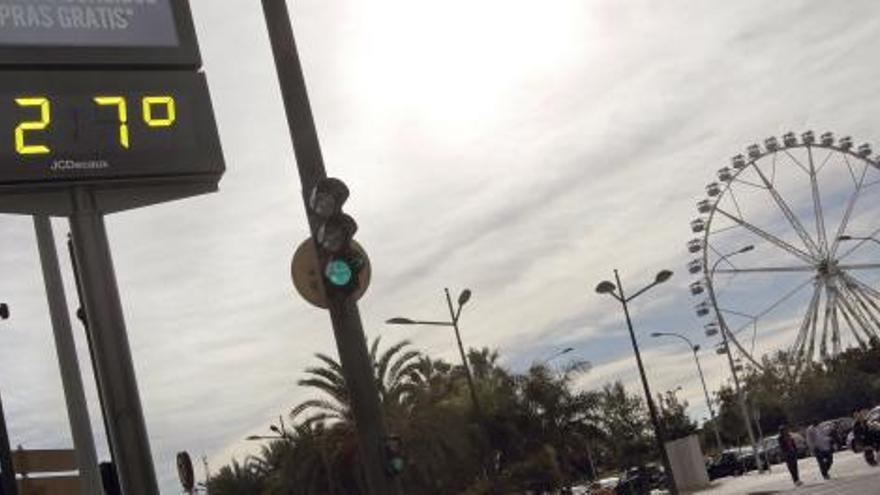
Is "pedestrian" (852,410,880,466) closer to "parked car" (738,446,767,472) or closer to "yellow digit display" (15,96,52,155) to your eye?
"parked car" (738,446,767,472)

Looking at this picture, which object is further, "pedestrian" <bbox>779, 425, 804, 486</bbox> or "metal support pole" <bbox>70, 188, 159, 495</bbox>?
"pedestrian" <bbox>779, 425, 804, 486</bbox>

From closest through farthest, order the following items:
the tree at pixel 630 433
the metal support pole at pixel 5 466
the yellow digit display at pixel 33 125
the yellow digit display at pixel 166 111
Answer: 1. the yellow digit display at pixel 33 125
2. the yellow digit display at pixel 166 111
3. the metal support pole at pixel 5 466
4. the tree at pixel 630 433

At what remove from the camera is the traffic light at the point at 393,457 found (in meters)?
6.50

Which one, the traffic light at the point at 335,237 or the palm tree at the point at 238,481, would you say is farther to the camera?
the palm tree at the point at 238,481

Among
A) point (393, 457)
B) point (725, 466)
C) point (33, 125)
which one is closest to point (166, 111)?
point (33, 125)

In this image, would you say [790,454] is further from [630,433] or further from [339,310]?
[630,433]

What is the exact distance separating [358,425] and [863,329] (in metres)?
56.2

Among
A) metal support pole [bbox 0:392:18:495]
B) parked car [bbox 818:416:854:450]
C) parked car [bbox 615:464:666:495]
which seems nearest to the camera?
metal support pole [bbox 0:392:18:495]

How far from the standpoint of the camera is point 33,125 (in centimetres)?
806

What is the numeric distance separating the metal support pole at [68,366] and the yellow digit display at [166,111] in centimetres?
641

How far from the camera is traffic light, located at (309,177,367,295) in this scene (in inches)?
255

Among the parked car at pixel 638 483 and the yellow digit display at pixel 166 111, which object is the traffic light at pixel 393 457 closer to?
the yellow digit display at pixel 166 111

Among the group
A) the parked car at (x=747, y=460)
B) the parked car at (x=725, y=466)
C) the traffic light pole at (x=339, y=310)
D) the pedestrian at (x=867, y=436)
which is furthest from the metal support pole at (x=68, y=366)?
the parked car at (x=747, y=460)

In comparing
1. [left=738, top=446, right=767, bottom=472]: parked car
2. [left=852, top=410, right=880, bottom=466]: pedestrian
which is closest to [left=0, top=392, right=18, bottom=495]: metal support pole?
[left=852, top=410, right=880, bottom=466]: pedestrian
